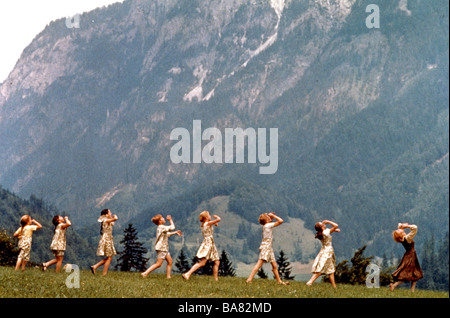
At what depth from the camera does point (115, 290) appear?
1023 inches

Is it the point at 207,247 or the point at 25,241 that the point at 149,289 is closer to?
the point at 207,247

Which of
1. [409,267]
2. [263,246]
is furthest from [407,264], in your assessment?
[263,246]

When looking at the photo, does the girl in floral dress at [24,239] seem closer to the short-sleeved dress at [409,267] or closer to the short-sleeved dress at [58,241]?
the short-sleeved dress at [58,241]

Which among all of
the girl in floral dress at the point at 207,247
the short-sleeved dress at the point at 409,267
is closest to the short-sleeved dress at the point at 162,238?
the girl in floral dress at the point at 207,247

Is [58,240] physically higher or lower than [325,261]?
higher

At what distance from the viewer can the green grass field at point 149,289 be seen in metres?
24.9

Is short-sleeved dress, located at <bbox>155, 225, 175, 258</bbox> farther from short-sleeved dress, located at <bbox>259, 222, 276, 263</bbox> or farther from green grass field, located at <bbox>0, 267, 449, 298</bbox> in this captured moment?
short-sleeved dress, located at <bbox>259, 222, 276, 263</bbox>

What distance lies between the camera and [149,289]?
2692 centimetres

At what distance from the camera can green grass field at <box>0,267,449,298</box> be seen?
24891 mm
